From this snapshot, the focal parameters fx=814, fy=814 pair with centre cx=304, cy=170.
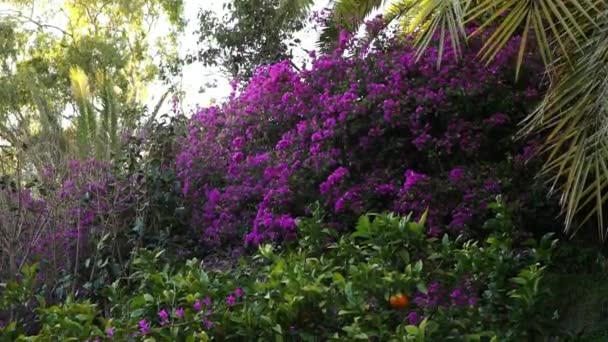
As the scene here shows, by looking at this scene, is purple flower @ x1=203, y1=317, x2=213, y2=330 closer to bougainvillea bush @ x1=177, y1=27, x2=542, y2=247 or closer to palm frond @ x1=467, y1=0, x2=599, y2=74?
bougainvillea bush @ x1=177, y1=27, x2=542, y2=247

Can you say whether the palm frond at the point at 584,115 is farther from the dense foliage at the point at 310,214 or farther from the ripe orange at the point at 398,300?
the ripe orange at the point at 398,300

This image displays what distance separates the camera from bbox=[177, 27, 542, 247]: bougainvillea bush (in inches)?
256

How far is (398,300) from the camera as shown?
4.14 meters

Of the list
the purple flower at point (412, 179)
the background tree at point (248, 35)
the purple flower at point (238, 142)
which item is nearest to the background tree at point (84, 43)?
the background tree at point (248, 35)

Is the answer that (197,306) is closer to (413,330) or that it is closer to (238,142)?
(413,330)

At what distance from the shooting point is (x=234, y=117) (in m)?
8.52

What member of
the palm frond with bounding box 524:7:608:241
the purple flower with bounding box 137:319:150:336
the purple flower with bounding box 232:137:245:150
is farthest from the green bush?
the purple flower with bounding box 232:137:245:150

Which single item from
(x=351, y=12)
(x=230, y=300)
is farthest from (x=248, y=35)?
(x=230, y=300)

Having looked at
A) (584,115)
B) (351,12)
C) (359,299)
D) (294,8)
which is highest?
(294,8)

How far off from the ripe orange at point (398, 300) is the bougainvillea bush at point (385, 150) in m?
2.06

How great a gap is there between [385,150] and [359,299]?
10.4 ft

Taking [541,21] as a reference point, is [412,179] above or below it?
below

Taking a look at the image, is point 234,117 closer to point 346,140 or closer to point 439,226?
point 346,140

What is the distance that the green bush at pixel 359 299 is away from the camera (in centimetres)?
411
